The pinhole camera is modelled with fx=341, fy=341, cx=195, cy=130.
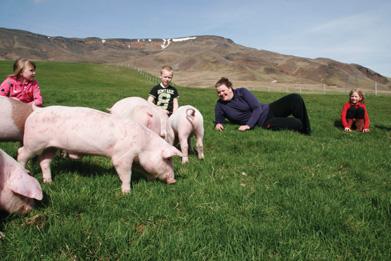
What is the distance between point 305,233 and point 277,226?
32 centimetres

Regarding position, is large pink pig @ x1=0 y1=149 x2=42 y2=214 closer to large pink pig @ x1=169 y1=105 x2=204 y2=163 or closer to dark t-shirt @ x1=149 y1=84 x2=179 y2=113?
large pink pig @ x1=169 y1=105 x2=204 y2=163

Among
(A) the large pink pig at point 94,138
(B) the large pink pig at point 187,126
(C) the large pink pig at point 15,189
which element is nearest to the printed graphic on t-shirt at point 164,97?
(B) the large pink pig at point 187,126

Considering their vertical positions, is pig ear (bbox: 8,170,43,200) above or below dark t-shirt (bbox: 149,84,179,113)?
below

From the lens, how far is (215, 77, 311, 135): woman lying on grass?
1137cm

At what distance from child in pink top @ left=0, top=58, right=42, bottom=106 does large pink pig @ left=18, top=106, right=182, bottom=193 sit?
119 inches

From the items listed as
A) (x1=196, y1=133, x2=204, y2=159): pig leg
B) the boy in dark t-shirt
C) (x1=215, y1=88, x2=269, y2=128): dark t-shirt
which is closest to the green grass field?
(x1=196, y1=133, x2=204, y2=159): pig leg

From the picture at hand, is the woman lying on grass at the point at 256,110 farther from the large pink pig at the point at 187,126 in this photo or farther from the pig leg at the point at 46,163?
the pig leg at the point at 46,163

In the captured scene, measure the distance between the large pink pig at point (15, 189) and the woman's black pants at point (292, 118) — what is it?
8859 millimetres

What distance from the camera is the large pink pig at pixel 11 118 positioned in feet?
19.5

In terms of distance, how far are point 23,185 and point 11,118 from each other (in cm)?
252

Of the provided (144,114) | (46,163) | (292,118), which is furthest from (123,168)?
(292,118)

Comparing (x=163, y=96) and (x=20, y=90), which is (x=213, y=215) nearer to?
(x=20, y=90)

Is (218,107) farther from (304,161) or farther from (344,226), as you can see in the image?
(344,226)

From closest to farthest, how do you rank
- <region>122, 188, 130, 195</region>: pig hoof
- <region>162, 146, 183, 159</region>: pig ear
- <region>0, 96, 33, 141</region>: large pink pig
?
<region>122, 188, 130, 195</region>: pig hoof, <region>162, 146, 183, 159</region>: pig ear, <region>0, 96, 33, 141</region>: large pink pig
